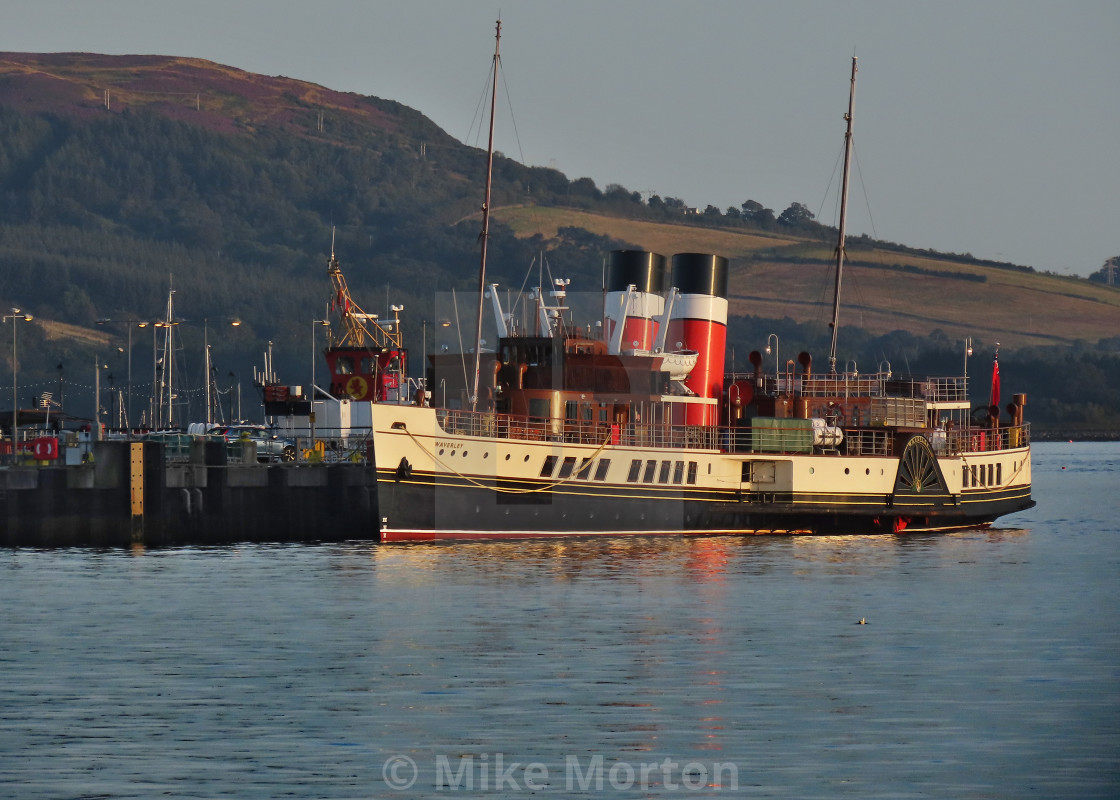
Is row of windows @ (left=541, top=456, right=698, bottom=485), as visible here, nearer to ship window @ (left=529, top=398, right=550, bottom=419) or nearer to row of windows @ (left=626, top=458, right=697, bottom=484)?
row of windows @ (left=626, top=458, right=697, bottom=484)

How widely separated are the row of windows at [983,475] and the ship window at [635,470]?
17165mm

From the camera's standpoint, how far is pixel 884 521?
7138cm

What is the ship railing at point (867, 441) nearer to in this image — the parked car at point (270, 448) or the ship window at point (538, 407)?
the ship window at point (538, 407)

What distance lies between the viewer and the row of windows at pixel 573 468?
62656 millimetres

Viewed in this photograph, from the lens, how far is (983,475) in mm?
75000

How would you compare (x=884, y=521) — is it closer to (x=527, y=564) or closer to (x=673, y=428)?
(x=673, y=428)

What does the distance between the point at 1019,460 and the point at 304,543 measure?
33.4 m

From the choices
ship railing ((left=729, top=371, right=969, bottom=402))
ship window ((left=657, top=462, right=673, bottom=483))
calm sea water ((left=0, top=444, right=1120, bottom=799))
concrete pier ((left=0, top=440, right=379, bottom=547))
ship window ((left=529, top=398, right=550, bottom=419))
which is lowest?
calm sea water ((left=0, top=444, right=1120, bottom=799))

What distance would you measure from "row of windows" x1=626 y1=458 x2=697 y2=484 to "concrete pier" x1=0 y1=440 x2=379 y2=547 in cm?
1128

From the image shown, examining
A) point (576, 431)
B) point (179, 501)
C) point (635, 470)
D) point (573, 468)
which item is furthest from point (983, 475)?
point (179, 501)

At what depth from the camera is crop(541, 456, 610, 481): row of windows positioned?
206 feet

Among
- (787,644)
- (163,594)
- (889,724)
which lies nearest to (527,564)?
(163,594)

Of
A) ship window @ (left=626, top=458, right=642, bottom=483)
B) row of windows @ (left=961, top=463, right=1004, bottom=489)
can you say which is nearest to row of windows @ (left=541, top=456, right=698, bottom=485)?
ship window @ (left=626, top=458, right=642, bottom=483)

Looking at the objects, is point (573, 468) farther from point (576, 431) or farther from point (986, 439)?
point (986, 439)
